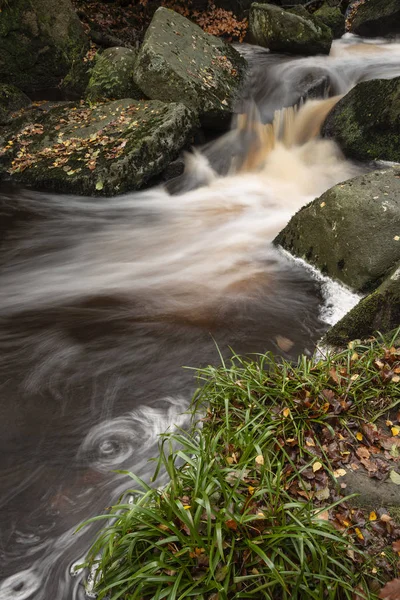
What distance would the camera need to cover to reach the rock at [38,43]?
33.8ft

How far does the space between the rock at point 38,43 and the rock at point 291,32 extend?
497 cm

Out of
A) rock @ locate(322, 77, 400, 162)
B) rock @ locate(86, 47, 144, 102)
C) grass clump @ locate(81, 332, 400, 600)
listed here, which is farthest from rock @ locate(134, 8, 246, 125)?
grass clump @ locate(81, 332, 400, 600)

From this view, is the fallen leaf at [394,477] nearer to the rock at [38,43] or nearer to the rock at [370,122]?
the rock at [370,122]

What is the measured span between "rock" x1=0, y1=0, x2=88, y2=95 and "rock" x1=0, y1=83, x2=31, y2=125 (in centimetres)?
69

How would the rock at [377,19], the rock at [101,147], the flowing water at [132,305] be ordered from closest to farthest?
1. the flowing water at [132,305]
2. the rock at [101,147]
3. the rock at [377,19]

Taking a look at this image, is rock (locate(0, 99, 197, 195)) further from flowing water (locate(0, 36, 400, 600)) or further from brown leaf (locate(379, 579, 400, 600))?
brown leaf (locate(379, 579, 400, 600))

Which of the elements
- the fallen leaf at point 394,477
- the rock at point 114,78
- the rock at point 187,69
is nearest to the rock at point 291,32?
the rock at point 187,69

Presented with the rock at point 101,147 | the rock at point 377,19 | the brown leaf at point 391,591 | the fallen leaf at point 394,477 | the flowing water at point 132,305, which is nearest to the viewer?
the brown leaf at point 391,591

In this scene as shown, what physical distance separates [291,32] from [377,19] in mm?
4033

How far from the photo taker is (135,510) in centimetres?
240

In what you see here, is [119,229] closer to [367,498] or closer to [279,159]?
[279,159]

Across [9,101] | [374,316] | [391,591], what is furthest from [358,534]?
[9,101]

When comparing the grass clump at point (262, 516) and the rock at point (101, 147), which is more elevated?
the rock at point (101, 147)

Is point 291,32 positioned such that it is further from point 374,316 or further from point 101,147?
A: point 374,316
